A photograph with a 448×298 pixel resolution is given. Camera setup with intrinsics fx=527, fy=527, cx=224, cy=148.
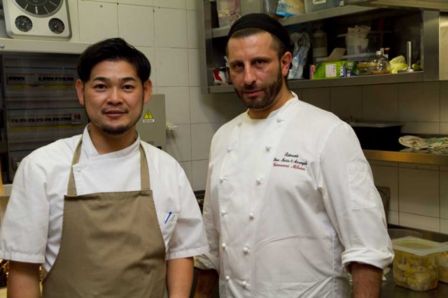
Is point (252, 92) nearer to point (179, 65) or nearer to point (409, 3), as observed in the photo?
point (409, 3)

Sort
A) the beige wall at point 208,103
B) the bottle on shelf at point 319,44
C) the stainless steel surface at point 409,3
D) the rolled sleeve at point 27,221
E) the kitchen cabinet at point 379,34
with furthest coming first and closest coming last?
1. the bottle on shelf at point 319,44
2. the beige wall at point 208,103
3. the kitchen cabinet at point 379,34
4. the stainless steel surface at point 409,3
5. the rolled sleeve at point 27,221

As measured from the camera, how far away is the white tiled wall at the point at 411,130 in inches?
90.4

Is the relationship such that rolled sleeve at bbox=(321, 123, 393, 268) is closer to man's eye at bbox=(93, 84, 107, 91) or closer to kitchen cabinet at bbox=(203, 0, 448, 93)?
kitchen cabinet at bbox=(203, 0, 448, 93)

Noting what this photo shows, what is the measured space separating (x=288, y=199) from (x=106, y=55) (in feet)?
2.04

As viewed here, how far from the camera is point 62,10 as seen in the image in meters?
2.42

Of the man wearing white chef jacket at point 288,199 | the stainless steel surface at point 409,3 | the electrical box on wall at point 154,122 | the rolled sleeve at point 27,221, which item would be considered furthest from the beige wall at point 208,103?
the rolled sleeve at point 27,221

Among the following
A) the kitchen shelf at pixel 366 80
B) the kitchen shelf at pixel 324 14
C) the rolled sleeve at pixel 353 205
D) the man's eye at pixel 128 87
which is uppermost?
the kitchen shelf at pixel 324 14

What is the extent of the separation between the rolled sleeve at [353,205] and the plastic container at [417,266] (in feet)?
2.18

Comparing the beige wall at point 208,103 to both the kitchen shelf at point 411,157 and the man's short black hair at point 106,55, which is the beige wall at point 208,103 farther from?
the man's short black hair at point 106,55

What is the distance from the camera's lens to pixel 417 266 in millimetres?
1992

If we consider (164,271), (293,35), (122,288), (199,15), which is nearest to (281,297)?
(164,271)

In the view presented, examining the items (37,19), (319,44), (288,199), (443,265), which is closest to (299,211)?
(288,199)

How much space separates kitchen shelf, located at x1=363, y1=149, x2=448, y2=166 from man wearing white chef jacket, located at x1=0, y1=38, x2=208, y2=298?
1.06 metres

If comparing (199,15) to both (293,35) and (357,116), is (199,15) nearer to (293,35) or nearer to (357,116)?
(293,35)
